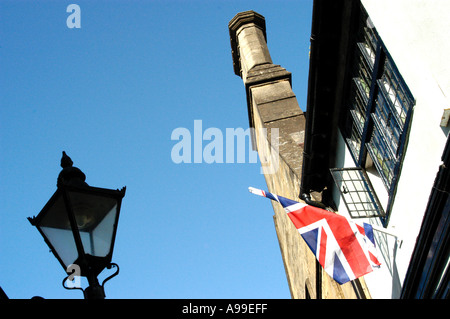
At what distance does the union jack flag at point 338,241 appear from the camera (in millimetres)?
6965

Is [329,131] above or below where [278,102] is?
below

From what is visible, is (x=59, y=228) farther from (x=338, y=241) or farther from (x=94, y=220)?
(x=338, y=241)

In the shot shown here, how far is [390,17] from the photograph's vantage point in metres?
6.13

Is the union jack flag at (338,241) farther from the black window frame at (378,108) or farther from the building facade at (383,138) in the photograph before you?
the black window frame at (378,108)

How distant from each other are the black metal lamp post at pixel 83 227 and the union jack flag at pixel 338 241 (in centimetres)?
386

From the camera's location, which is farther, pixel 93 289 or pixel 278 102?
pixel 278 102

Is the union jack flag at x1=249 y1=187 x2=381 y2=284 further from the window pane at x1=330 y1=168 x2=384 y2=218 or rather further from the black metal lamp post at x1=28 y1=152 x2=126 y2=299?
the black metal lamp post at x1=28 y1=152 x2=126 y2=299

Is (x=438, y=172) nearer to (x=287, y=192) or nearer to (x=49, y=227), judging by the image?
(x=49, y=227)

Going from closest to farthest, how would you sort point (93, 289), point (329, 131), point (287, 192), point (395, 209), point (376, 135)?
point (93, 289), point (395, 209), point (376, 135), point (329, 131), point (287, 192)

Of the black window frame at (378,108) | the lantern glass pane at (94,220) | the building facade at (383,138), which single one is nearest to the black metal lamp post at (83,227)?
the lantern glass pane at (94,220)

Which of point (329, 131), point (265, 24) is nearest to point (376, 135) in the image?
point (329, 131)

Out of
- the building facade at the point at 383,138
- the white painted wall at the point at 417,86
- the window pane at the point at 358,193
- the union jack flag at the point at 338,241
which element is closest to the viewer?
the white painted wall at the point at 417,86

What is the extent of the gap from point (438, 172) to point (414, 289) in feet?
5.74
